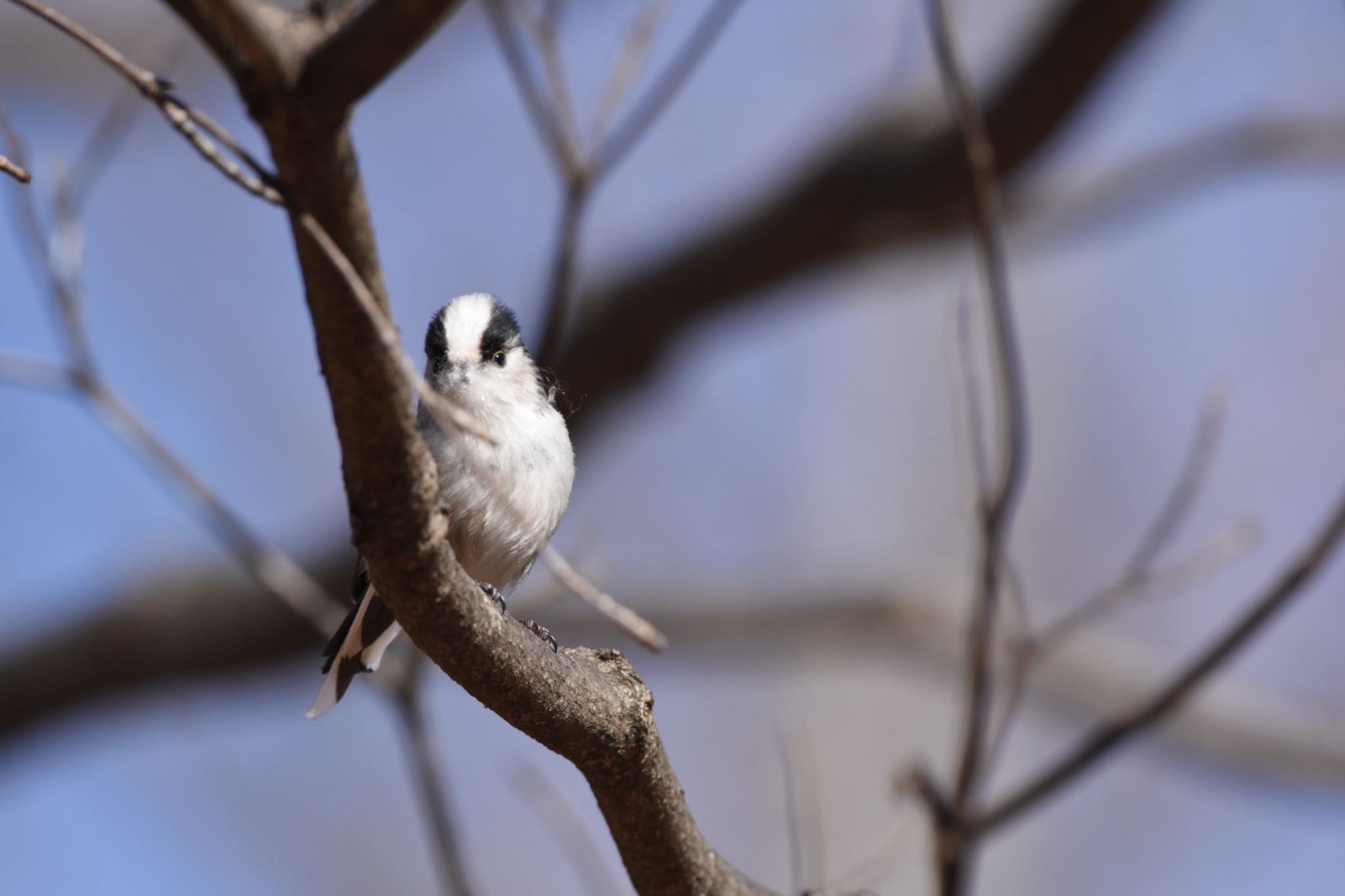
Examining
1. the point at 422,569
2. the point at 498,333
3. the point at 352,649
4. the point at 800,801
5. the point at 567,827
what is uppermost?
the point at 498,333

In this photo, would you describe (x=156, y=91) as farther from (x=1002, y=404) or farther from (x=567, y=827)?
(x=567, y=827)

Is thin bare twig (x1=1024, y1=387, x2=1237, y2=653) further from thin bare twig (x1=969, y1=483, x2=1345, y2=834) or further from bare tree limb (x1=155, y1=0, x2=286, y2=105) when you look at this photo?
bare tree limb (x1=155, y1=0, x2=286, y2=105)

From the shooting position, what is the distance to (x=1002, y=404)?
7.62ft

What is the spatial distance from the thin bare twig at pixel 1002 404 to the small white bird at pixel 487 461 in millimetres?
731

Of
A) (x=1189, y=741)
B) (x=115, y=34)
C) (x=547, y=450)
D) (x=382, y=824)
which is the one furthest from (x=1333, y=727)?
(x=115, y=34)

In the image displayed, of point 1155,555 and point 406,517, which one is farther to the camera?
point 1155,555

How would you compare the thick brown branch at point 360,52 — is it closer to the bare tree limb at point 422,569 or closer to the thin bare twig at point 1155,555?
the bare tree limb at point 422,569

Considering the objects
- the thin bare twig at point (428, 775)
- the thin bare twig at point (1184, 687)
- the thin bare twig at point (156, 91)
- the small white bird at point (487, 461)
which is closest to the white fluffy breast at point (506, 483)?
the small white bird at point (487, 461)

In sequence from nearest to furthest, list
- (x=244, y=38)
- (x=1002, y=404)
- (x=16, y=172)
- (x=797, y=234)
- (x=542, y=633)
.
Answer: (x=244, y=38) → (x=16, y=172) → (x=542, y=633) → (x=1002, y=404) → (x=797, y=234)

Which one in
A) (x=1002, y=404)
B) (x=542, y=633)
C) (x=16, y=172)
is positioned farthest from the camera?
(x=1002, y=404)

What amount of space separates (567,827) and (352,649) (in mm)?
848

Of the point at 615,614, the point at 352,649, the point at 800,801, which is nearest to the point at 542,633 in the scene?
the point at 352,649

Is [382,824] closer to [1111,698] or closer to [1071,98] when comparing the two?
[1111,698]

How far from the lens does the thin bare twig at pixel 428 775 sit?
245 centimetres
